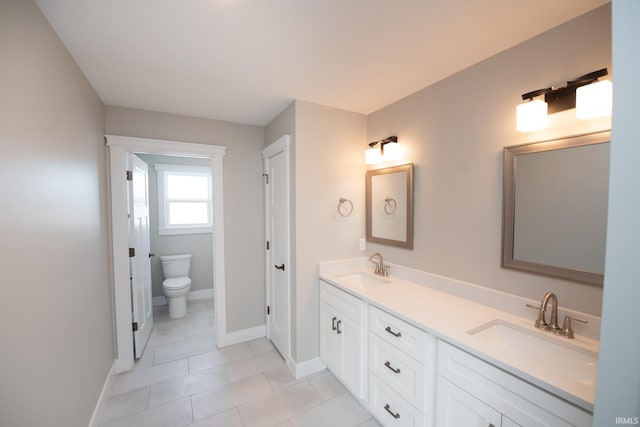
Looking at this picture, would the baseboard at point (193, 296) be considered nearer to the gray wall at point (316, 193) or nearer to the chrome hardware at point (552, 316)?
the gray wall at point (316, 193)

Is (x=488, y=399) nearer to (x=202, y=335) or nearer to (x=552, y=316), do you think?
(x=552, y=316)

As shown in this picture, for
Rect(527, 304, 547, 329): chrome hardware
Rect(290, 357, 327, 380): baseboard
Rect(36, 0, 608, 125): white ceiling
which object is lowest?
Rect(290, 357, 327, 380): baseboard

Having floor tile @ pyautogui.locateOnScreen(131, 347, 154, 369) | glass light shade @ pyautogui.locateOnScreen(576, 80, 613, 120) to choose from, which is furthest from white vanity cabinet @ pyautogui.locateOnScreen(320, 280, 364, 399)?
floor tile @ pyautogui.locateOnScreen(131, 347, 154, 369)

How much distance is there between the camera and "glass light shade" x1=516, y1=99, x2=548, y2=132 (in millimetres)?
1314

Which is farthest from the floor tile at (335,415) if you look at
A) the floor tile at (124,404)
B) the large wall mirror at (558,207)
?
the large wall mirror at (558,207)

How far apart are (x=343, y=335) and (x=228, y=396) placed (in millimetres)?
1065

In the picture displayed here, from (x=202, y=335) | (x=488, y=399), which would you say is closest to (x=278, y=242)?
(x=202, y=335)

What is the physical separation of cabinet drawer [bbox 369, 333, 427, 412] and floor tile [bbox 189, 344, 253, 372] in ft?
4.99

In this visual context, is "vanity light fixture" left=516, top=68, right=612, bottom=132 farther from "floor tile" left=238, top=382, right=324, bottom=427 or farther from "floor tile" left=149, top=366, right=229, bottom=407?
"floor tile" left=149, top=366, right=229, bottom=407

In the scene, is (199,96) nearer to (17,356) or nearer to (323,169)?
(323,169)

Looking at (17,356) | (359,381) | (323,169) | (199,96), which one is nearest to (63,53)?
(199,96)

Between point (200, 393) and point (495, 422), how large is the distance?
2105mm

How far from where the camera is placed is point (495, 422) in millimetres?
1073

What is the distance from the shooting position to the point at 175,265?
3.75m
